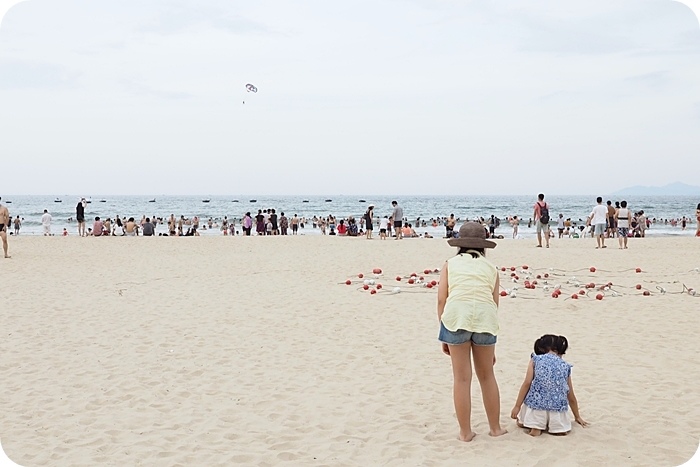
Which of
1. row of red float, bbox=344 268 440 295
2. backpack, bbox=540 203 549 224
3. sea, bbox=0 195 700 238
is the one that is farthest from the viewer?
sea, bbox=0 195 700 238

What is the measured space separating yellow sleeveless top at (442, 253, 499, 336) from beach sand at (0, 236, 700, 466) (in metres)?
0.94

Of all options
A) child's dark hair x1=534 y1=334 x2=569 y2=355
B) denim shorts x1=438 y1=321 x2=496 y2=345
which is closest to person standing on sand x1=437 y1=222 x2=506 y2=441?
denim shorts x1=438 y1=321 x2=496 y2=345

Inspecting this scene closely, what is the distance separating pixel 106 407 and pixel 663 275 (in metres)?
12.5

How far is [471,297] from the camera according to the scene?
195 inches

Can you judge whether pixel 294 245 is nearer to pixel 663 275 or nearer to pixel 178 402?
pixel 663 275

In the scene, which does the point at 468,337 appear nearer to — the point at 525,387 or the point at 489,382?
the point at 489,382

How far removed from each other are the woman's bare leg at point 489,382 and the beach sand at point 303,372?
127 millimetres

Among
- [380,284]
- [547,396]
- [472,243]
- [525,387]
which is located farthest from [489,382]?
[380,284]

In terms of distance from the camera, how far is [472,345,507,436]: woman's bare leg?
5.02 meters

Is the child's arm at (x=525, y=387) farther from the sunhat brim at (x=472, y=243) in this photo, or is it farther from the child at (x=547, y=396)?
the sunhat brim at (x=472, y=243)

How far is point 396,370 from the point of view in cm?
738

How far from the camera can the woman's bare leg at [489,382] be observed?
502 cm

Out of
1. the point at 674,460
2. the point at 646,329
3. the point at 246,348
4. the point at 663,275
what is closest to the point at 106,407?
the point at 246,348

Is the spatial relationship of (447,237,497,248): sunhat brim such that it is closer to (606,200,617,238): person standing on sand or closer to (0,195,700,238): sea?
(606,200,617,238): person standing on sand
